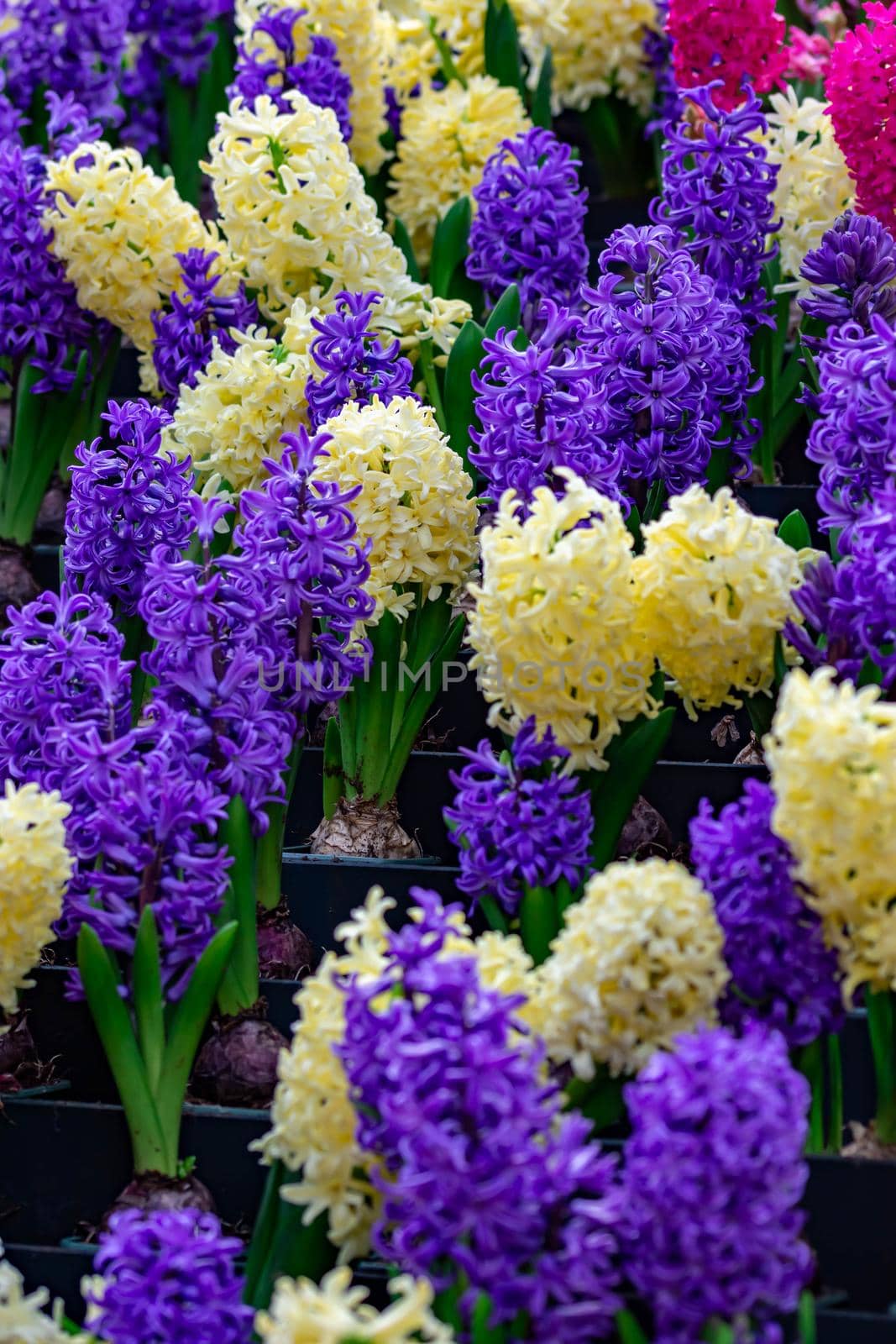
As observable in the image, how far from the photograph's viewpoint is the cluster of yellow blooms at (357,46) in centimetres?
423

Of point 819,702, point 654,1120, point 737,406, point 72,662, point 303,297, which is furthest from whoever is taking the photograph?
point 303,297

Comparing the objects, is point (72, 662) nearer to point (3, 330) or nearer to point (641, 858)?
point (641, 858)

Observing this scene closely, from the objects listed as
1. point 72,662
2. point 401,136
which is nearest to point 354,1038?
point 72,662

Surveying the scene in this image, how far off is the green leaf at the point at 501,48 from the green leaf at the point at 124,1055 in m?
2.93

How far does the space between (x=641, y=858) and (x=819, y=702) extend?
973mm

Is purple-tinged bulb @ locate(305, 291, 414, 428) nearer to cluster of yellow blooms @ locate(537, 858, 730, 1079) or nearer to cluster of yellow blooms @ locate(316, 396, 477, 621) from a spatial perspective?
cluster of yellow blooms @ locate(316, 396, 477, 621)

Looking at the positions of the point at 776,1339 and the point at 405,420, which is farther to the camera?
Result: the point at 405,420

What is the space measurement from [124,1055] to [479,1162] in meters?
0.82

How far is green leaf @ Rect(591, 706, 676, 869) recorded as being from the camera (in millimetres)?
2607

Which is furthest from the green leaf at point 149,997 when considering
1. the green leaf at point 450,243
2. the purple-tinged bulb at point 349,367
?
the green leaf at point 450,243

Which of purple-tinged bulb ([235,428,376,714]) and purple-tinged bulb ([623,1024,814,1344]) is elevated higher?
purple-tinged bulb ([235,428,376,714])

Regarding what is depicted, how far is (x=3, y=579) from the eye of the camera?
395cm

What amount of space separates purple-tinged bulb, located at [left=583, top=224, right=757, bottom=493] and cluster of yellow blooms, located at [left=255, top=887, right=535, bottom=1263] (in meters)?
1.04

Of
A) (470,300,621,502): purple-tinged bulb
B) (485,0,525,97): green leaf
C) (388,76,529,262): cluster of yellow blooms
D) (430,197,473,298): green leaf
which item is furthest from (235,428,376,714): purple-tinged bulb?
(485,0,525,97): green leaf
